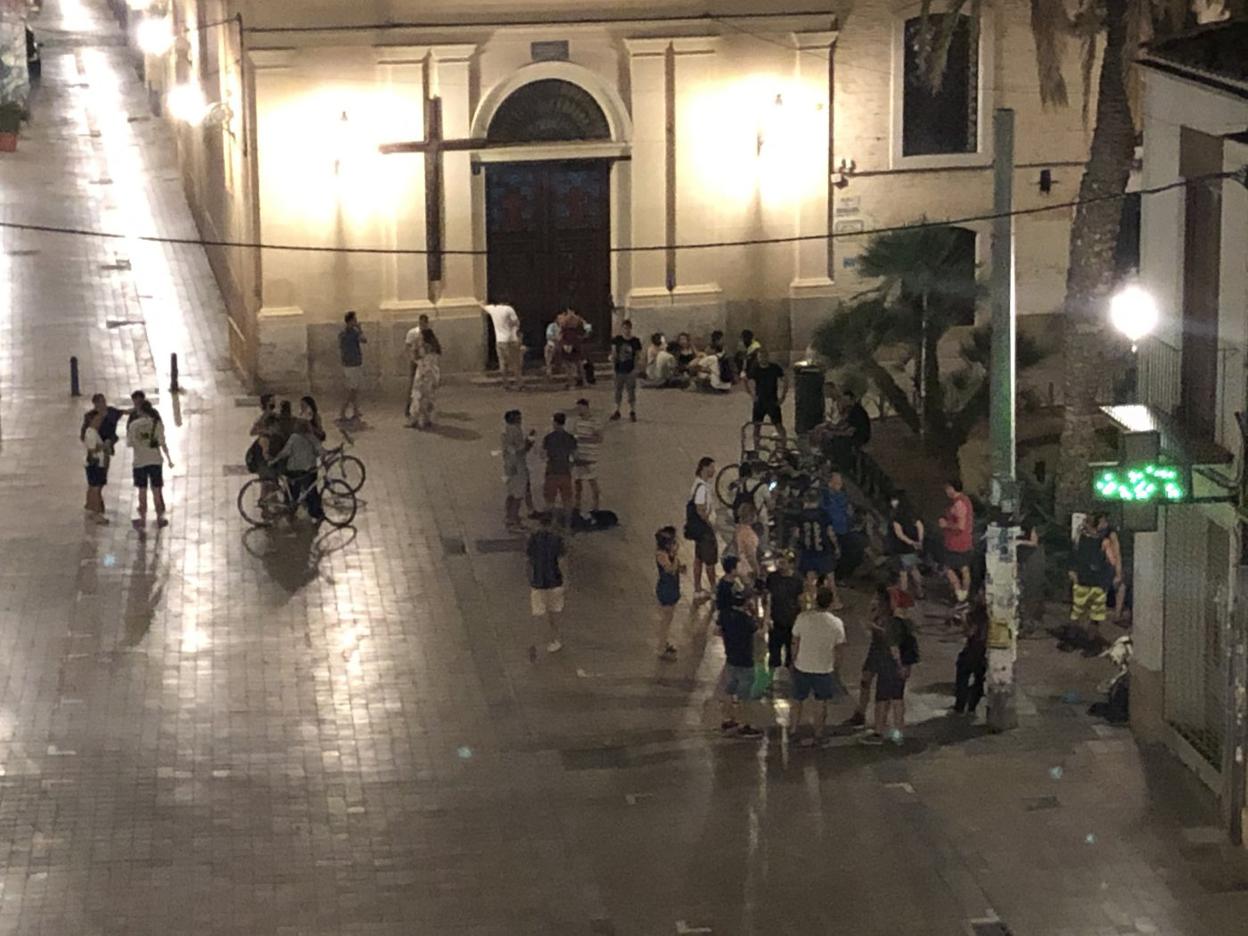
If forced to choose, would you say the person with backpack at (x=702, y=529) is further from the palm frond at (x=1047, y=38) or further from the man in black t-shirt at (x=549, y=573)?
the palm frond at (x=1047, y=38)

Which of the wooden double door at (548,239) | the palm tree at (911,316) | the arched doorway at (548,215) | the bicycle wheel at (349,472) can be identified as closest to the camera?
the bicycle wheel at (349,472)

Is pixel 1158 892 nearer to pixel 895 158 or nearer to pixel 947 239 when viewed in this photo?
pixel 947 239

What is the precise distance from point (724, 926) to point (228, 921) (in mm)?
3451

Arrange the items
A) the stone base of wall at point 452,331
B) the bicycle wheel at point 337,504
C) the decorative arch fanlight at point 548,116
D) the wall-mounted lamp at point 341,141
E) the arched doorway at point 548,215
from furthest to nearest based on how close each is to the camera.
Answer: the arched doorway at point 548,215 < the decorative arch fanlight at point 548,116 < the stone base of wall at point 452,331 < the wall-mounted lamp at point 341,141 < the bicycle wheel at point 337,504

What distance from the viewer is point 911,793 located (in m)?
20.4

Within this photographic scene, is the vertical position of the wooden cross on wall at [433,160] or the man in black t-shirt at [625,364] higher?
the wooden cross on wall at [433,160]

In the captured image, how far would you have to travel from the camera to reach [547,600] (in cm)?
2414

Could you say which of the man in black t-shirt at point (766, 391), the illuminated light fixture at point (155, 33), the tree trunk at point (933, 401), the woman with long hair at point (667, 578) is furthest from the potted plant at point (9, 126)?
the woman with long hair at point (667, 578)

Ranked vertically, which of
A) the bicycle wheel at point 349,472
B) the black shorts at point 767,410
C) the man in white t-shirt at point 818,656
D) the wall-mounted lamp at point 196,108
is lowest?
the man in white t-shirt at point 818,656

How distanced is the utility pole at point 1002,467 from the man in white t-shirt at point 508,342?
1445 centimetres

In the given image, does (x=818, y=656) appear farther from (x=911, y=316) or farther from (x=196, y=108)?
(x=196, y=108)

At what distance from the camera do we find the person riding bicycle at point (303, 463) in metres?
28.1

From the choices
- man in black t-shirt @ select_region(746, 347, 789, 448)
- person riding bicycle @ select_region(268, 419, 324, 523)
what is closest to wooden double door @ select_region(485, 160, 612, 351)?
man in black t-shirt @ select_region(746, 347, 789, 448)

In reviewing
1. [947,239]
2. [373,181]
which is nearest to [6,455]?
[373,181]
